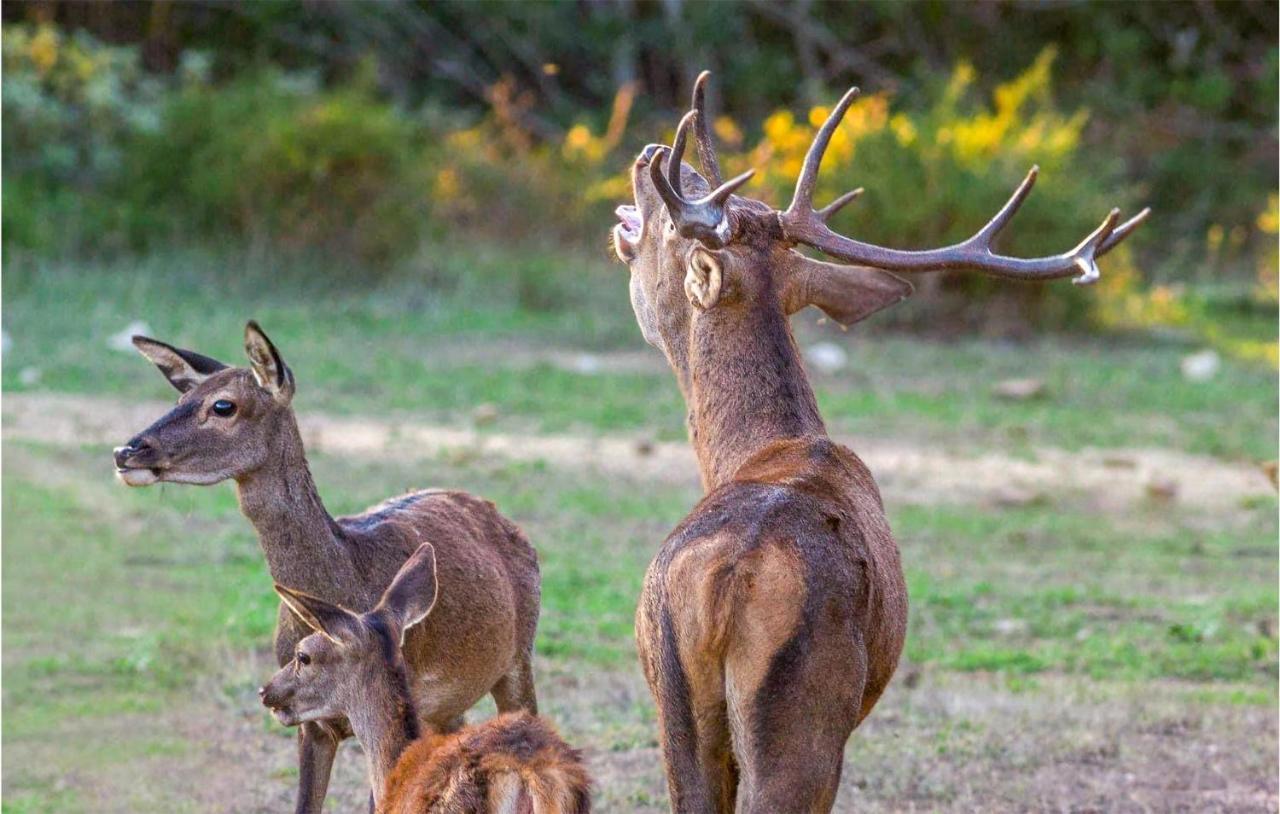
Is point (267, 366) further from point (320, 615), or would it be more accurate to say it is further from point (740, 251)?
point (740, 251)

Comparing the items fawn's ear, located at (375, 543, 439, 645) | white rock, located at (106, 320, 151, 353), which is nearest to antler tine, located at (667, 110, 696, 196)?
fawn's ear, located at (375, 543, 439, 645)

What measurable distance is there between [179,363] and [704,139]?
181cm

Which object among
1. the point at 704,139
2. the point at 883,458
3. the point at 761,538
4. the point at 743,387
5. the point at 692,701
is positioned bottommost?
the point at 883,458

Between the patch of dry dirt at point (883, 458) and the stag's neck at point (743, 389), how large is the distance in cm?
634

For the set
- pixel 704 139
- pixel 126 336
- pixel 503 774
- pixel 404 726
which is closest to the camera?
pixel 503 774

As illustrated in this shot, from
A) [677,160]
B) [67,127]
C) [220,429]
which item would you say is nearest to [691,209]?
[677,160]

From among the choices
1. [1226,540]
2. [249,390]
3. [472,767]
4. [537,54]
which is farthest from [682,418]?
[537,54]

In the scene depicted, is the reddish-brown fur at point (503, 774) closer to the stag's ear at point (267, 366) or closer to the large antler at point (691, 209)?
the large antler at point (691, 209)

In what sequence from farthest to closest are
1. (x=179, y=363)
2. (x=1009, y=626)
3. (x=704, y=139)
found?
(x=1009, y=626) → (x=179, y=363) → (x=704, y=139)

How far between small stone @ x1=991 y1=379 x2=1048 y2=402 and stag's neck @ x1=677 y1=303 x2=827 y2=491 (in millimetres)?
9709

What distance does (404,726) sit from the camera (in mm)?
5137

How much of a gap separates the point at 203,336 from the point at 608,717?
9.13 meters

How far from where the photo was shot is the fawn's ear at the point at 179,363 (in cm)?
610

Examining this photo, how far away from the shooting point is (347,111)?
783 inches
